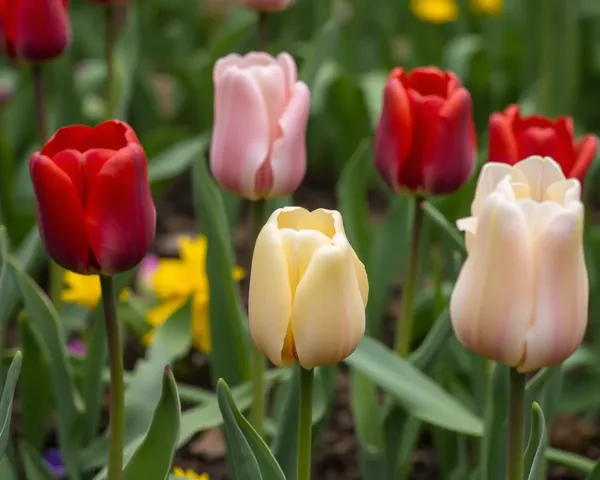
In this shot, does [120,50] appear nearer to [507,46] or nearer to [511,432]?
[507,46]

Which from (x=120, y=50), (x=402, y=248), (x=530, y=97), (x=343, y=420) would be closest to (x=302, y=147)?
(x=402, y=248)

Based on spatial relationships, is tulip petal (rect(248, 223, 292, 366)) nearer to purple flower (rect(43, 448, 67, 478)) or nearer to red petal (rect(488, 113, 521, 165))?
red petal (rect(488, 113, 521, 165))

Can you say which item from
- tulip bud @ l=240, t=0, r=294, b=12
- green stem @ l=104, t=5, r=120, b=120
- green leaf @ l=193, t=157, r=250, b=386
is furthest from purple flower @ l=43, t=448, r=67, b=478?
tulip bud @ l=240, t=0, r=294, b=12

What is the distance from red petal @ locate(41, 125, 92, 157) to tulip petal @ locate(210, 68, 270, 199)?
0.18 metres

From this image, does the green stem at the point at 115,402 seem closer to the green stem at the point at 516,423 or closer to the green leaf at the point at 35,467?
the green leaf at the point at 35,467

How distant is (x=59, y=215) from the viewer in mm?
865

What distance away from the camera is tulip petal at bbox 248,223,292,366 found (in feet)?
2.52

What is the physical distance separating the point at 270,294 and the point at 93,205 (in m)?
0.20

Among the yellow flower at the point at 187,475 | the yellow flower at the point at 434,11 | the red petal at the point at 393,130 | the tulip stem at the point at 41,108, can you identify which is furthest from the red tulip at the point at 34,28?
the yellow flower at the point at 434,11

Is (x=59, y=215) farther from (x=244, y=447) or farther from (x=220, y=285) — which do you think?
(x=220, y=285)

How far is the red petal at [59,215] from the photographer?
85cm

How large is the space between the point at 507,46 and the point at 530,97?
1.18 feet

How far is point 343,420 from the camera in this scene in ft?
5.72

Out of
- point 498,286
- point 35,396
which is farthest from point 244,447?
point 35,396
